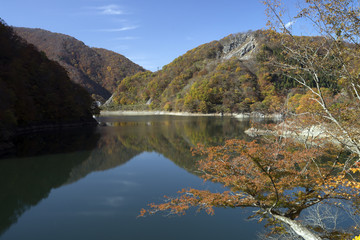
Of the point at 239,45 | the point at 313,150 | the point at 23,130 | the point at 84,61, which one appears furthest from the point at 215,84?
the point at 84,61

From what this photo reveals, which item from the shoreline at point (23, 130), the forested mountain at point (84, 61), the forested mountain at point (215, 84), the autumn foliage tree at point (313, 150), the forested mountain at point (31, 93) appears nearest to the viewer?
the autumn foliage tree at point (313, 150)

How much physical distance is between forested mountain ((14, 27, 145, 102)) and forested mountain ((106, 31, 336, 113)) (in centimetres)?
2509

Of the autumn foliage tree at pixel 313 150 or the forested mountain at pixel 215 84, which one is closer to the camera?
→ the autumn foliage tree at pixel 313 150

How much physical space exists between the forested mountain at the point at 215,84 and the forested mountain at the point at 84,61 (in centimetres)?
2509

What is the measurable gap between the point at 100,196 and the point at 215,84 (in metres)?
75.4

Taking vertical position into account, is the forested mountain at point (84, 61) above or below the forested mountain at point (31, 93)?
above

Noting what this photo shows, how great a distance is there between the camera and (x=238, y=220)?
24.3 ft

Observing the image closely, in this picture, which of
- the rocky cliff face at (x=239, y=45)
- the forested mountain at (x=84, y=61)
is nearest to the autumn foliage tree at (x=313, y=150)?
the rocky cliff face at (x=239, y=45)

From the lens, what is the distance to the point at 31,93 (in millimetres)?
31781

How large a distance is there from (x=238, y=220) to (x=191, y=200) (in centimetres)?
226

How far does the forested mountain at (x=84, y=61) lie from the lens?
458 feet

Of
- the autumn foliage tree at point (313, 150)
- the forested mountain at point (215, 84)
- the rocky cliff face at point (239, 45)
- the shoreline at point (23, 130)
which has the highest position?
the rocky cliff face at point (239, 45)

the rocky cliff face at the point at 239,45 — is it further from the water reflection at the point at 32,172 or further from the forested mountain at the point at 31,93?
the water reflection at the point at 32,172

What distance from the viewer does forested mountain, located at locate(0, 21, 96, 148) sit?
23225 millimetres
